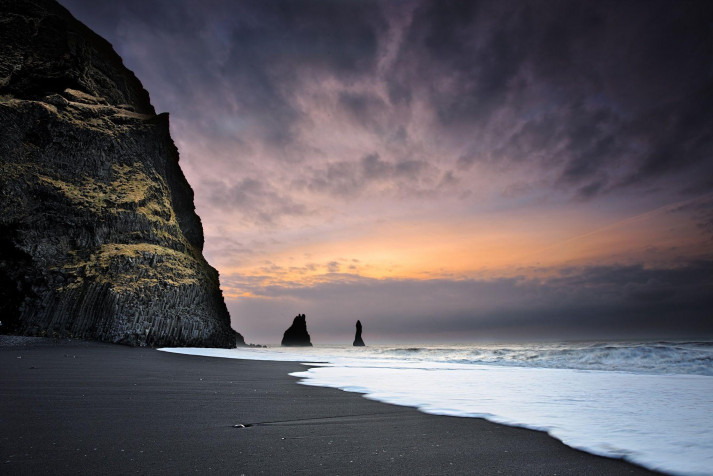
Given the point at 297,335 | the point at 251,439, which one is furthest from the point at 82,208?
the point at 297,335

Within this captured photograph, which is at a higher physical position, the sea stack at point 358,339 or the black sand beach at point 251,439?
the sea stack at point 358,339

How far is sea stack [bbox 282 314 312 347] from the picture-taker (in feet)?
310

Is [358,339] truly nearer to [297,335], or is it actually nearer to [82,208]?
[297,335]

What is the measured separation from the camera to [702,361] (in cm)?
1354

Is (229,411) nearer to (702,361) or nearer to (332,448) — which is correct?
(332,448)

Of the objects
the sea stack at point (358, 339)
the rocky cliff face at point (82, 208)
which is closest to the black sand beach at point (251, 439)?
the rocky cliff face at point (82, 208)

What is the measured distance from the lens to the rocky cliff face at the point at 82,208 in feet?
68.3

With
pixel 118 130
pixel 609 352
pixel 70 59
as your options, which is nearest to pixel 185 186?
pixel 118 130

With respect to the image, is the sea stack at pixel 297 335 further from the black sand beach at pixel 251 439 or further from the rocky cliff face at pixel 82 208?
the black sand beach at pixel 251 439

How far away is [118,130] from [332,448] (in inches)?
1285

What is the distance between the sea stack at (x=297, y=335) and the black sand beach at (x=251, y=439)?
309 feet

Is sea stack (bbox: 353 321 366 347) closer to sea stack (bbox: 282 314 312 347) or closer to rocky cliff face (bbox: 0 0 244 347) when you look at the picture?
sea stack (bbox: 282 314 312 347)

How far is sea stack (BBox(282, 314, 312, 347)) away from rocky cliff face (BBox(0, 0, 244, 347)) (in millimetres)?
65084

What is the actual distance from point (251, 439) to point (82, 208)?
88.7 feet
